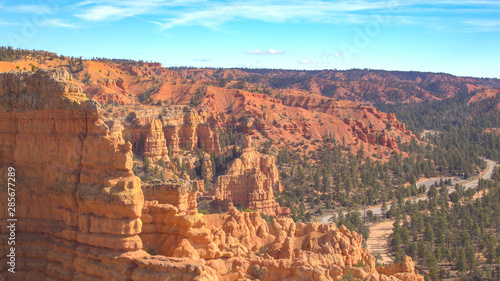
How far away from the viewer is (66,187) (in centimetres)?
2562

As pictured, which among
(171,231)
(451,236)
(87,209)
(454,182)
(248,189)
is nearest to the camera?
(87,209)

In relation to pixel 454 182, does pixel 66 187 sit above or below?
above

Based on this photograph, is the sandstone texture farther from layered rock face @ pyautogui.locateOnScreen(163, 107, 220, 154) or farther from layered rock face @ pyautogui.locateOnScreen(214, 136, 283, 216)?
layered rock face @ pyautogui.locateOnScreen(163, 107, 220, 154)

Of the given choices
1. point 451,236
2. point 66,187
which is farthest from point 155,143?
point 66,187

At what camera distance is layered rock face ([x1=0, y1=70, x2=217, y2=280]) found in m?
23.6

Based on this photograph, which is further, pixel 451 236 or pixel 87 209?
pixel 451 236

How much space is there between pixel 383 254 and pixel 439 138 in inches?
4707

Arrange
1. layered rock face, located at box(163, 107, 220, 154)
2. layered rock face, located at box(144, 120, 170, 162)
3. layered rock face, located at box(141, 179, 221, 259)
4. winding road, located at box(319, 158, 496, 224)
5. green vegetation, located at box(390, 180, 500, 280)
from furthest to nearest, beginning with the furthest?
layered rock face, located at box(163, 107, 220, 154) → winding road, located at box(319, 158, 496, 224) → layered rock face, located at box(144, 120, 170, 162) → green vegetation, located at box(390, 180, 500, 280) → layered rock face, located at box(141, 179, 221, 259)

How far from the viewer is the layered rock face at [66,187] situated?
23.6 metres

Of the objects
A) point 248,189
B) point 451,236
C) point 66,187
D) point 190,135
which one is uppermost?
point 190,135

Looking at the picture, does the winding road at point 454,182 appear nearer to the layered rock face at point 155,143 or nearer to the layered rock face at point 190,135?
the layered rock face at point 155,143

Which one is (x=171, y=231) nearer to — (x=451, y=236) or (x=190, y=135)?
(x=451, y=236)

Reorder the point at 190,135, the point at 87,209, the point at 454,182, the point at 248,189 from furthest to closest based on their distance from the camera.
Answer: the point at 454,182
the point at 190,135
the point at 248,189
the point at 87,209

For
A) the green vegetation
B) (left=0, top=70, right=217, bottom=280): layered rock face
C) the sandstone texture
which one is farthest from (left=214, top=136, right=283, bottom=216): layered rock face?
(left=0, top=70, right=217, bottom=280): layered rock face
